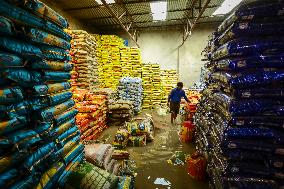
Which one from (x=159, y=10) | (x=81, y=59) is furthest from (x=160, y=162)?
(x=159, y=10)

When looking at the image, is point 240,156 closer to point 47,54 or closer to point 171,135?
point 47,54

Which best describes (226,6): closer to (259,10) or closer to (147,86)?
(147,86)

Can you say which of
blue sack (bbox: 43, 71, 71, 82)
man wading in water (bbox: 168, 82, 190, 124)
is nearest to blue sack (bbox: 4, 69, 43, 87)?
blue sack (bbox: 43, 71, 71, 82)

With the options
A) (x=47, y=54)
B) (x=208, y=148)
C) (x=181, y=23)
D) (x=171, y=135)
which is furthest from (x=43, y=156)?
(x=181, y=23)

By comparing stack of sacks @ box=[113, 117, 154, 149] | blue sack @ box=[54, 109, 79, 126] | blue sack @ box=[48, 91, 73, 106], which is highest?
blue sack @ box=[48, 91, 73, 106]

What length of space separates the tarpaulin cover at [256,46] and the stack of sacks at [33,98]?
2726 millimetres

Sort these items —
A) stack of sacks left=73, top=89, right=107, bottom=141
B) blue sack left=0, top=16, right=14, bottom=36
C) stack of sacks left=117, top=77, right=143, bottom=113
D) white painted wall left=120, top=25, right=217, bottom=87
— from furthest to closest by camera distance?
white painted wall left=120, top=25, right=217, bottom=87 < stack of sacks left=117, top=77, right=143, bottom=113 < stack of sacks left=73, top=89, right=107, bottom=141 < blue sack left=0, top=16, right=14, bottom=36

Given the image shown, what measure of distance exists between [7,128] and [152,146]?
5.72m

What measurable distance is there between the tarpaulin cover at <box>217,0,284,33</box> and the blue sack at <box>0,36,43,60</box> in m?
2.95

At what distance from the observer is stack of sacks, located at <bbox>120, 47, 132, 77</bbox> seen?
14.8 m

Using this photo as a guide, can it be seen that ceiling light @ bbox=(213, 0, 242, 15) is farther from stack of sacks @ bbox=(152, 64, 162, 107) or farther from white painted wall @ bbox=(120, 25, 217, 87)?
stack of sacks @ bbox=(152, 64, 162, 107)

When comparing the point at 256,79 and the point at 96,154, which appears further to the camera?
the point at 96,154

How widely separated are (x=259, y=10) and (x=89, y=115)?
5989 millimetres

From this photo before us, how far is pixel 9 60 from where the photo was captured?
2135mm
